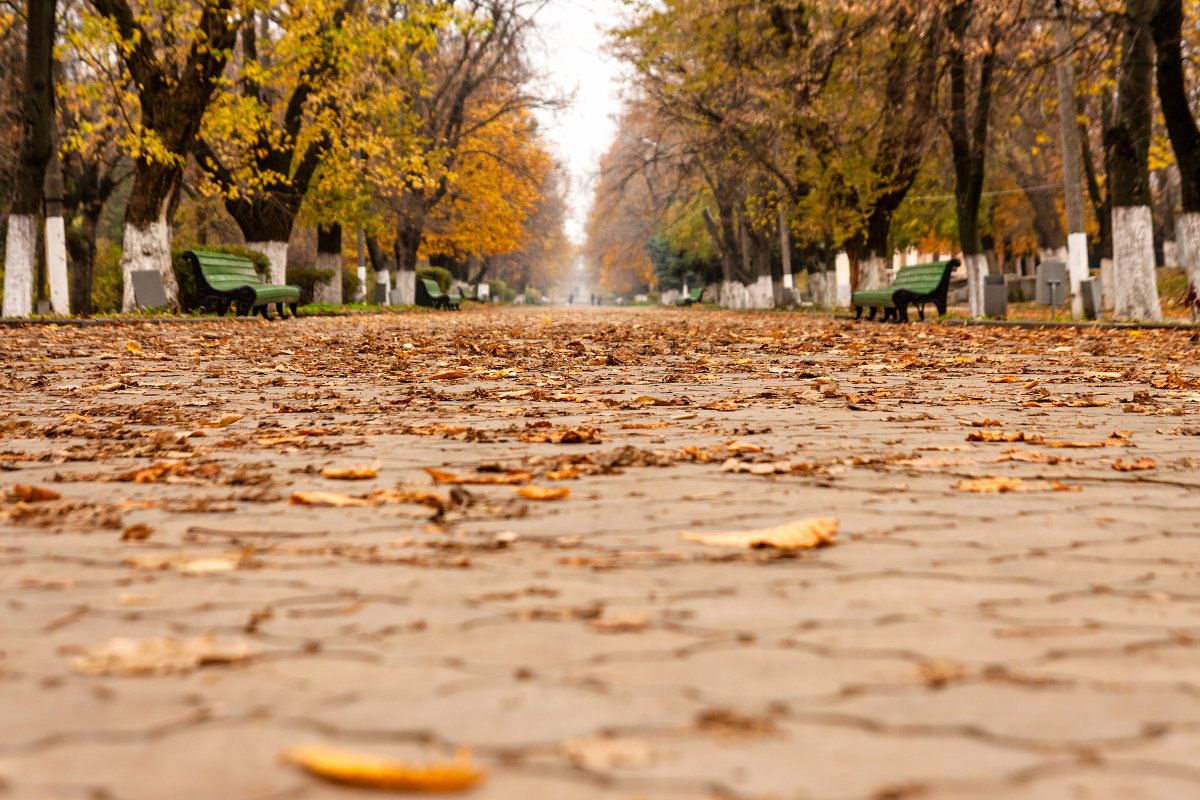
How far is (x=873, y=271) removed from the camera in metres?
26.8

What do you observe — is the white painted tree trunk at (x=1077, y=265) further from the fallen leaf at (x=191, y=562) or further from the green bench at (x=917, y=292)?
the fallen leaf at (x=191, y=562)

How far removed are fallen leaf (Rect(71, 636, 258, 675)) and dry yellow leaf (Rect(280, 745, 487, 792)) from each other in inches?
20.1

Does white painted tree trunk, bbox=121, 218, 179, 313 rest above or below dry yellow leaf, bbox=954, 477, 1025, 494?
above

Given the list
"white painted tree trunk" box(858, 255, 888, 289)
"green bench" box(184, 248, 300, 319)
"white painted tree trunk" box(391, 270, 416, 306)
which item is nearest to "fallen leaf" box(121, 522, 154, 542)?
"green bench" box(184, 248, 300, 319)

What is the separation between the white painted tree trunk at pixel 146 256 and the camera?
1981cm

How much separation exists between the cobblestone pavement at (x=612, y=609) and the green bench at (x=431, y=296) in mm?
34793

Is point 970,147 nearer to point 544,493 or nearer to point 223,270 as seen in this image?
point 223,270

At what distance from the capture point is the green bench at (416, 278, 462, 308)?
40.0 metres

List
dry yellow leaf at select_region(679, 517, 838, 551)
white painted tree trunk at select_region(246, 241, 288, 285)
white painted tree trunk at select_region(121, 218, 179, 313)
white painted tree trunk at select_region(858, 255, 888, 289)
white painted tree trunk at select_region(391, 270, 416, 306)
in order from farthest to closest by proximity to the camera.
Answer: white painted tree trunk at select_region(391, 270, 416, 306) → white painted tree trunk at select_region(858, 255, 888, 289) → white painted tree trunk at select_region(246, 241, 288, 285) → white painted tree trunk at select_region(121, 218, 179, 313) → dry yellow leaf at select_region(679, 517, 838, 551)

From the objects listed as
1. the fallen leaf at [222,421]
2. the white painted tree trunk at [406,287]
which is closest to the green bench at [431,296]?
the white painted tree trunk at [406,287]

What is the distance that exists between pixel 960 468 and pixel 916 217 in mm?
35383

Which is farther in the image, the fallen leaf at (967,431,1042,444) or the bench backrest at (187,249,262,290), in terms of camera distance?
the bench backrest at (187,249,262,290)

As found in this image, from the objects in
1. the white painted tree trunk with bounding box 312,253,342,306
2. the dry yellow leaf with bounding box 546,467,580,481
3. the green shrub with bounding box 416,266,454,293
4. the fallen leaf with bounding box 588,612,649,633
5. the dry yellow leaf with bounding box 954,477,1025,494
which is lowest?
the fallen leaf with bounding box 588,612,649,633

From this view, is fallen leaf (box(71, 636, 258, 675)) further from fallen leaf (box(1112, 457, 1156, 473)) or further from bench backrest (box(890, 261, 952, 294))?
bench backrest (box(890, 261, 952, 294))
